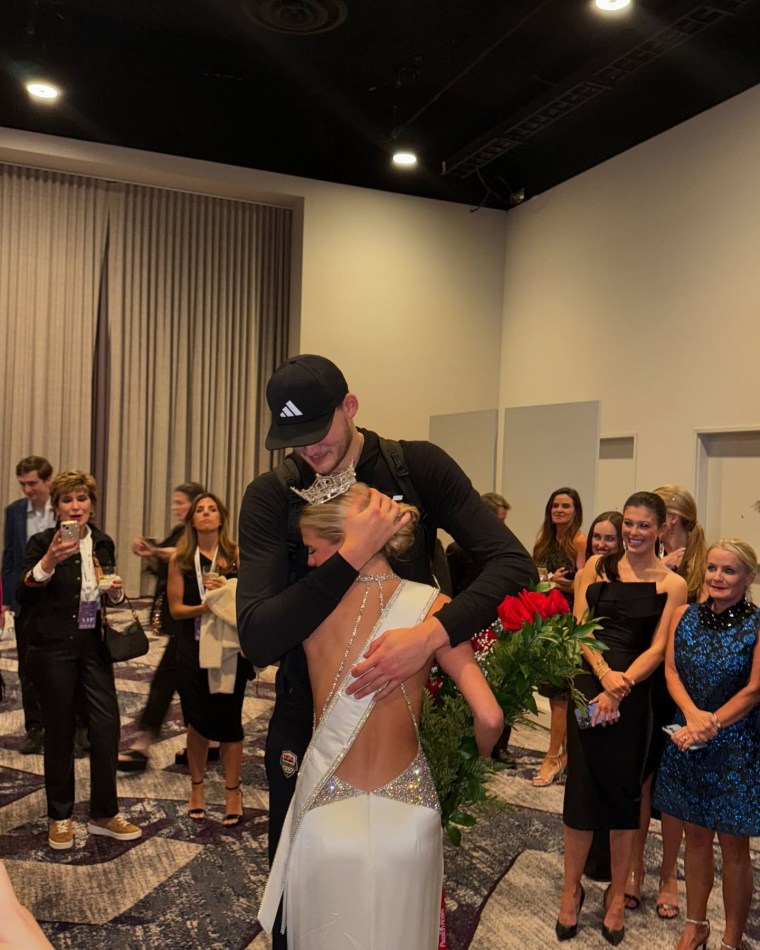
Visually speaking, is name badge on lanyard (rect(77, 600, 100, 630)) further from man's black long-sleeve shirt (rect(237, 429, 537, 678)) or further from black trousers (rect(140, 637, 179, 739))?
man's black long-sleeve shirt (rect(237, 429, 537, 678))

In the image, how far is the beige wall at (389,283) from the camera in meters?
9.66

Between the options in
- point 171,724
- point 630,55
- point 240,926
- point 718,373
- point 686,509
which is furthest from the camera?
point 718,373

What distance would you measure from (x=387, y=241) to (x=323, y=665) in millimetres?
8779

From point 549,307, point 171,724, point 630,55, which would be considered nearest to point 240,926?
point 171,724

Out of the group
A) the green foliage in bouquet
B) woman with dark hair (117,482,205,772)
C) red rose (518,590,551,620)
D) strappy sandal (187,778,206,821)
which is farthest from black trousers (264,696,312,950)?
woman with dark hair (117,482,205,772)

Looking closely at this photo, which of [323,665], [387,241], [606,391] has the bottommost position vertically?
[323,665]

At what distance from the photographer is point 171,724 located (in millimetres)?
5953

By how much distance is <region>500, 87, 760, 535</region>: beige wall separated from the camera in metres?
7.00

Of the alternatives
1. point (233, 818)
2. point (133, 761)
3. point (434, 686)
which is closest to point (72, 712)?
point (233, 818)

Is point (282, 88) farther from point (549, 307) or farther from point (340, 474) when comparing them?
point (340, 474)

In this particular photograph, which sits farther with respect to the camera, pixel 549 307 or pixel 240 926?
pixel 549 307

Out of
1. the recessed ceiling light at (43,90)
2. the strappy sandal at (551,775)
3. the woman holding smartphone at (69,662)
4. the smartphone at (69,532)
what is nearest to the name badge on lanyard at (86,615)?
the woman holding smartphone at (69,662)

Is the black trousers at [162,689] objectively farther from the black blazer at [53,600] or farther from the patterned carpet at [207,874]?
the black blazer at [53,600]

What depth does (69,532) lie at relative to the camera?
374 cm
